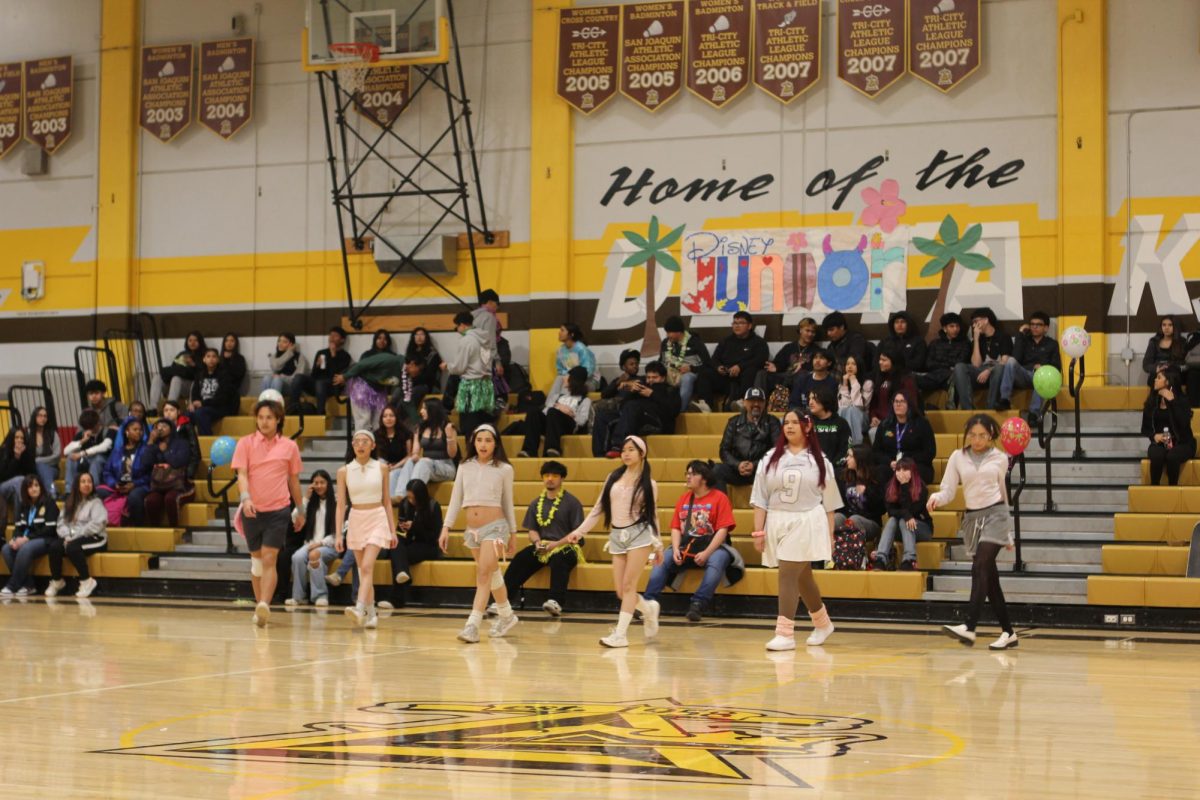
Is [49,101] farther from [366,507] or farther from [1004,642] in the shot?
[1004,642]

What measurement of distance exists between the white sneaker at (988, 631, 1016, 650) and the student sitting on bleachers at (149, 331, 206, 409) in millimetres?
11785

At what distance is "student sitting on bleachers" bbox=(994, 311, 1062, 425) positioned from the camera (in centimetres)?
1548

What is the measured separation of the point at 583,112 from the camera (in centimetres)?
1842

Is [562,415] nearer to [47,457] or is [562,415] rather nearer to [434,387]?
[434,387]

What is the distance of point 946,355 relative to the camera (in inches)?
634

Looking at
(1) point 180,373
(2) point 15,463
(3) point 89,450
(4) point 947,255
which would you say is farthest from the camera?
(1) point 180,373

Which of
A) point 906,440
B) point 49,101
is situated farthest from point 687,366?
point 49,101

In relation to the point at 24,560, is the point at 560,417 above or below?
above

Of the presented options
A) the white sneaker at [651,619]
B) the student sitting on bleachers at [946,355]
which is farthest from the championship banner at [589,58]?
the white sneaker at [651,619]

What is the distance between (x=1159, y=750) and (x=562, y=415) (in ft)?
35.1

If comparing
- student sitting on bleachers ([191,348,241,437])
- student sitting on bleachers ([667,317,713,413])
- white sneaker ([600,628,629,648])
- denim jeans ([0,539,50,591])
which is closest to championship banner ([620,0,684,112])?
student sitting on bleachers ([667,317,713,413])

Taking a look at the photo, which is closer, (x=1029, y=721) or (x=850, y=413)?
(x=1029, y=721)

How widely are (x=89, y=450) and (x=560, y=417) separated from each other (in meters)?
5.50

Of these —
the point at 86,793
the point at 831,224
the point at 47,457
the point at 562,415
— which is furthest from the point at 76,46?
the point at 86,793
